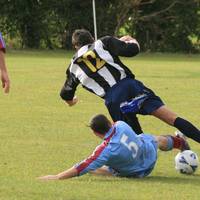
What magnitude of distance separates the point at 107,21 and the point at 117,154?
36.6m

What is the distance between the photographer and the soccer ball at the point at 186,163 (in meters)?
8.50

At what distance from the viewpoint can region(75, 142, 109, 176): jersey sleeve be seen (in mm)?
7801

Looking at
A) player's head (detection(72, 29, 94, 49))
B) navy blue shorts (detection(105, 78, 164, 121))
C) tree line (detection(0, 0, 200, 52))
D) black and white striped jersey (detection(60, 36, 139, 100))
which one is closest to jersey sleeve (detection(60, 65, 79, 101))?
black and white striped jersey (detection(60, 36, 139, 100))

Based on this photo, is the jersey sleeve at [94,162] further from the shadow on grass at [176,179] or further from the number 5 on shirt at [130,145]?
the shadow on grass at [176,179]

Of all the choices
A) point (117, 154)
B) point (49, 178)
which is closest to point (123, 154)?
point (117, 154)

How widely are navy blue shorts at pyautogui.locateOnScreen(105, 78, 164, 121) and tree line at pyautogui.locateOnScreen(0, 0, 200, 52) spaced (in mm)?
35168

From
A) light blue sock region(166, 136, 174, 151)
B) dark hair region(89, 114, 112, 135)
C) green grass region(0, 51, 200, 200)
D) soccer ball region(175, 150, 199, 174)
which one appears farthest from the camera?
light blue sock region(166, 136, 174, 151)

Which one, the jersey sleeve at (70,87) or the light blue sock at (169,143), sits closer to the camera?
the light blue sock at (169,143)

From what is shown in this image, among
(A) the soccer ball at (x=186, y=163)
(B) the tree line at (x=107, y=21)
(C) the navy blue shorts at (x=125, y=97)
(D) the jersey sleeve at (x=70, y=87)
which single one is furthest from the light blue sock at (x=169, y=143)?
(B) the tree line at (x=107, y=21)

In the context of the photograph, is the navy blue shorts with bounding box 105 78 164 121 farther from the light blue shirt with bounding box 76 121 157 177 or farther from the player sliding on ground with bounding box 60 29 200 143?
the light blue shirt with bounding box 76 121 157 177

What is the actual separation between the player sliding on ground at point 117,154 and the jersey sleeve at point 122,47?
1031 millimetres

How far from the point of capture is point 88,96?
18.0 metres

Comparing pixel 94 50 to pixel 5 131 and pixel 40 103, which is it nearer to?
pixel 5 131

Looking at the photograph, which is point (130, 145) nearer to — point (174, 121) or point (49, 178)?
point (49, 178)
